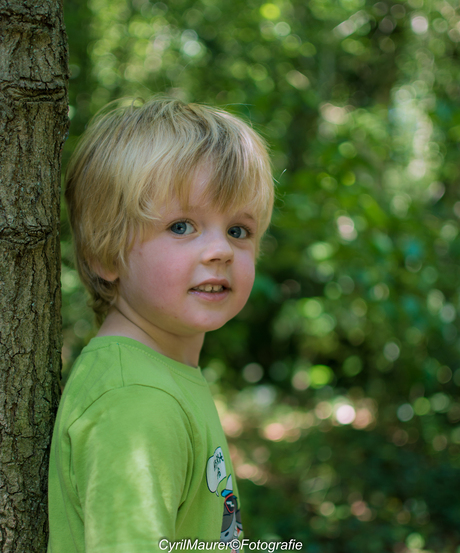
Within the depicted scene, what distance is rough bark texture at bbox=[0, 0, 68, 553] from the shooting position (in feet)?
3.26

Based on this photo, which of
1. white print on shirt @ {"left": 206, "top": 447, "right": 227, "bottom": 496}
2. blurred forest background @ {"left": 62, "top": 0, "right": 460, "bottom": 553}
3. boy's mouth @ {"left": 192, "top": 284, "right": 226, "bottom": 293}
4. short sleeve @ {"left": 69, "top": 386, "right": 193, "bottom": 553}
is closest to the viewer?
short sleeve @ {"left": 69, "top": 386, "right": 193, "bottom": 553}

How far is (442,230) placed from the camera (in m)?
3.20

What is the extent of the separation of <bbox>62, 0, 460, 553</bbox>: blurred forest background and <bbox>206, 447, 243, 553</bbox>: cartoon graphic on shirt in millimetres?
1245

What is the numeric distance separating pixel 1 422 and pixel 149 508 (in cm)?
37

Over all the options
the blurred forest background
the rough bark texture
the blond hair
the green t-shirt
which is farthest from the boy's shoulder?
the blurred forest background

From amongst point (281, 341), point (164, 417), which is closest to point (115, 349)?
point (164, 417)

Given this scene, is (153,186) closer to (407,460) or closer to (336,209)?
(336,209)

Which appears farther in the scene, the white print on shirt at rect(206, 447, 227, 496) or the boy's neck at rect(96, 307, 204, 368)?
the boy's neck at rect(96, 307, 204, 368)

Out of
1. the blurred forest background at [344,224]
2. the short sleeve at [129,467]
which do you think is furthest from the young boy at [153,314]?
the blurred forest background at [344,224]

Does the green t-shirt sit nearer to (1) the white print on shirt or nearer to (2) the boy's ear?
(1) the white print on shirt

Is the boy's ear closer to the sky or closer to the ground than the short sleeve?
closer to the sky

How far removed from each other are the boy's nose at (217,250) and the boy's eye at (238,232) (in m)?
0.09

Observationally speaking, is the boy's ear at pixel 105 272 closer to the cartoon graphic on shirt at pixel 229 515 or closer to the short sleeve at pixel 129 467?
the short sleeve at pixel 129 467

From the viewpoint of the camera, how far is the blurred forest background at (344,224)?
2396mm
